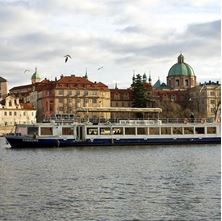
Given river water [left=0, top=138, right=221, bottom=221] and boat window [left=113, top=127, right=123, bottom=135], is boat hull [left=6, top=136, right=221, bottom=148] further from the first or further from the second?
river water [left=0, top=138, right=221, bottom=221]

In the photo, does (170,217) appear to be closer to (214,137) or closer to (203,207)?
(203,207)

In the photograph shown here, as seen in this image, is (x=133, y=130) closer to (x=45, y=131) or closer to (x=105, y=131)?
(x=105, y=131)

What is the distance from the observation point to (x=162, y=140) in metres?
74.6

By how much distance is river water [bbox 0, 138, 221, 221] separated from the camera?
24.9 metres

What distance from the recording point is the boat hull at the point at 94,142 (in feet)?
229

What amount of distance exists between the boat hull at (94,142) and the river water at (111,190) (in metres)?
22.7

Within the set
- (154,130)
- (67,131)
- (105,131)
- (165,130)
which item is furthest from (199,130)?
(67,131)

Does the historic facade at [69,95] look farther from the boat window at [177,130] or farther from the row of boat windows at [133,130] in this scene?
the row of boat windows at [133,130]

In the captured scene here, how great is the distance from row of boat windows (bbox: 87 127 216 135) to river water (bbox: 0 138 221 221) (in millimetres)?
26133

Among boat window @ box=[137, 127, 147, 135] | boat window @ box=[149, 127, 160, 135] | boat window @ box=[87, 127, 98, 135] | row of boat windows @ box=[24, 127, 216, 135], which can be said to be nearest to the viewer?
row of boat windows @ box=[24, 127, 216, 135]

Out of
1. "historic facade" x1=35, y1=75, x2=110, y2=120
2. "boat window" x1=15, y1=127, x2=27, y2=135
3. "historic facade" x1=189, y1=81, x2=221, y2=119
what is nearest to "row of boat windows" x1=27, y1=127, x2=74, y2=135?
"boat window" x1=15, y1=127, x2=27, y2=135

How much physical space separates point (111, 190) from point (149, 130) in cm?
4437

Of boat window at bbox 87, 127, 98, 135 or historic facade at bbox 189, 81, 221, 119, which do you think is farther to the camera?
historic facade at bbox 189, 81, 221, 119

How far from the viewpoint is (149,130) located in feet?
245
